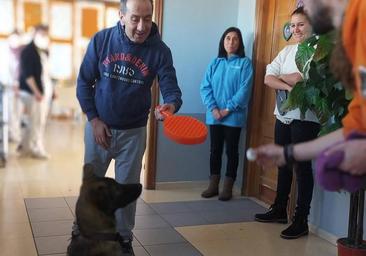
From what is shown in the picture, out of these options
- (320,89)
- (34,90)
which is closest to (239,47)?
(320,89)

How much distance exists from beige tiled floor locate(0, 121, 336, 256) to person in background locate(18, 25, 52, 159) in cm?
32

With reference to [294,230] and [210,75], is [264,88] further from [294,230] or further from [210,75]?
[294,230]

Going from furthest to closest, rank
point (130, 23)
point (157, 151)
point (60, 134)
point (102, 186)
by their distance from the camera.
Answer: point (60, 134) → point (157, 151) → point (130, 23) → point (102, 186)

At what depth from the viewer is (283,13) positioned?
11.8ft

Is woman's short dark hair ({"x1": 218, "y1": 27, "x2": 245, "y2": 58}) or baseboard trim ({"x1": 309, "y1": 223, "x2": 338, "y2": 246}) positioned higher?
woman's short dark hair ({"x1": 218, "y1": 27, "x2": 245, "y2": 58})

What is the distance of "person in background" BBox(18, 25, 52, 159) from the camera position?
518cm

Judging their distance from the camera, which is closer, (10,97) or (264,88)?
(264,88)

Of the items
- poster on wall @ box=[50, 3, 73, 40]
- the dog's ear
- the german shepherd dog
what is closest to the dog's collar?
the german shepherd dog

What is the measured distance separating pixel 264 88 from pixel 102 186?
2.35m

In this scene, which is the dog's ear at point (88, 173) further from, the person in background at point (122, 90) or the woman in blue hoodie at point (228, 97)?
the woman in blue hoodie at point (228, 97)

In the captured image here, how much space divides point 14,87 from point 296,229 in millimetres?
3871

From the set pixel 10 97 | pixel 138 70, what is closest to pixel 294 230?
pixel 138 70

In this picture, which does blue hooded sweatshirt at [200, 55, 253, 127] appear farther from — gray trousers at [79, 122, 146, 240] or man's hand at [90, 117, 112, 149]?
man's hand at [90, 117, 112, 149]

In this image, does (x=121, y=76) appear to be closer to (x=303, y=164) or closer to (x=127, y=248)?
(x=127, y=248)
